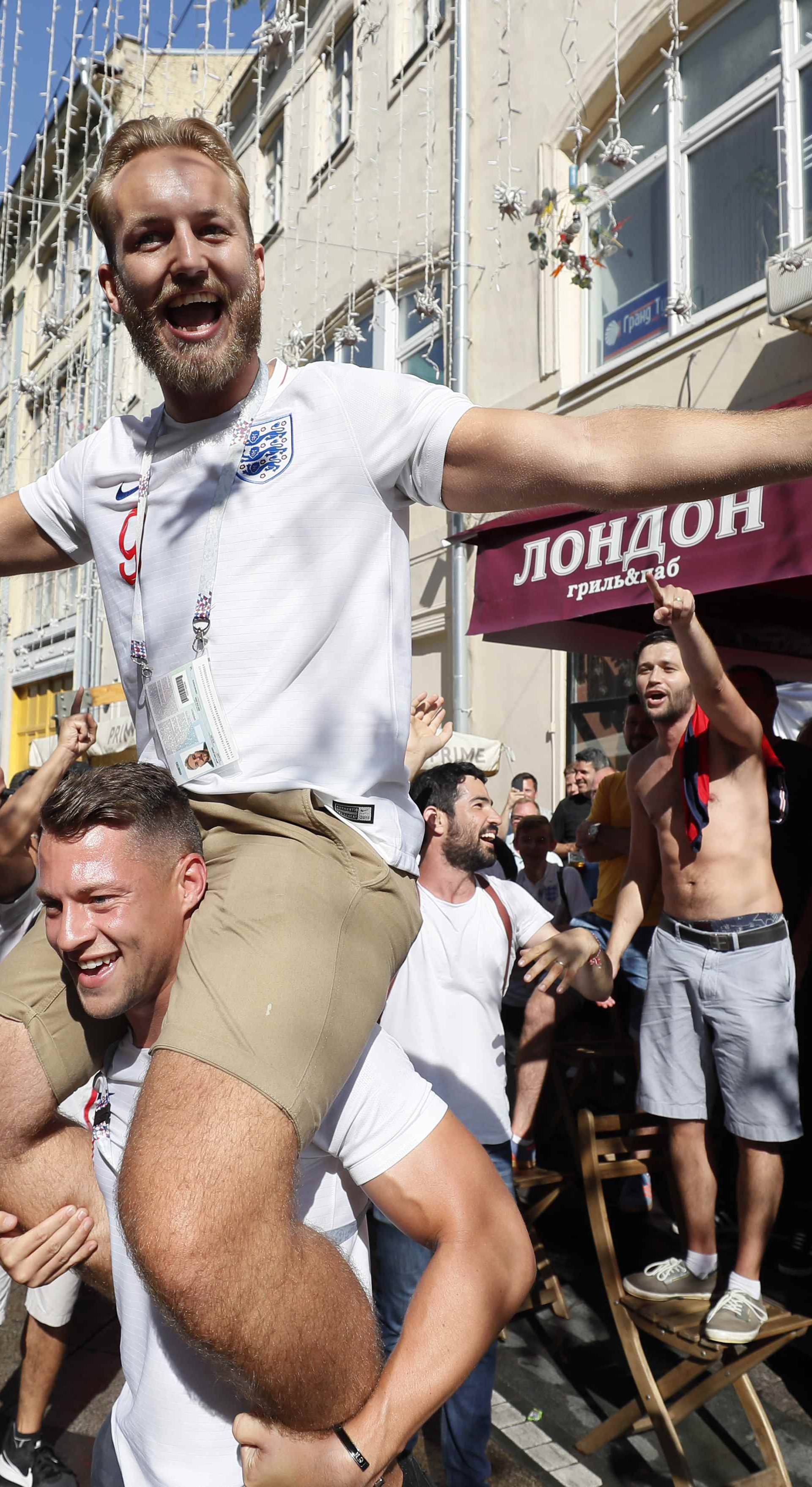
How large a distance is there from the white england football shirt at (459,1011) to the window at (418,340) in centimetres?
710

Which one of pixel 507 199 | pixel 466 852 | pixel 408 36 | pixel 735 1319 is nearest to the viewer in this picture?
pixel 735 1319

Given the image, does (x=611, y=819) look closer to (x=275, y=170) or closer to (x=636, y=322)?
(x=636, y=322)

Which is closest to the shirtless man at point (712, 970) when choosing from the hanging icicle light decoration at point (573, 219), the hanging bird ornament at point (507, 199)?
the hanging icicle light decoration at point (573, 219)

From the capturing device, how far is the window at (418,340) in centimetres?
1009

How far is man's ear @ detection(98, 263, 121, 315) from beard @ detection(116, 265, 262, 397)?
25mm

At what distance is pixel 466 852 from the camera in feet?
12.8

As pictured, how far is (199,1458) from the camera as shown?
5.88ft

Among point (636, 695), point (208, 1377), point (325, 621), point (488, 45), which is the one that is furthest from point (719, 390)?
point (208, 1377)

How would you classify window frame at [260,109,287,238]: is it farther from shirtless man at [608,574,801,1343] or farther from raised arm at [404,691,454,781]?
raised arm at [404,691,454,781]

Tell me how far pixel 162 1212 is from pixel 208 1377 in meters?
0.63

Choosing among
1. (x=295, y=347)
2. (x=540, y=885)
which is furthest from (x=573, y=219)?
(x=540, y=885)

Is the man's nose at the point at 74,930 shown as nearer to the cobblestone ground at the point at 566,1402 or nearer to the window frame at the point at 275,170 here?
the cobblestone ground at the point at 566,1402

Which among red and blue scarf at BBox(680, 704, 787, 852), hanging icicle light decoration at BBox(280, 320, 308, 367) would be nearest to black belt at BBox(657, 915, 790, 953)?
red and blue scarf at BBox(680, 704, 787, 852)

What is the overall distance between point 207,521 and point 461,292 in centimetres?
778
